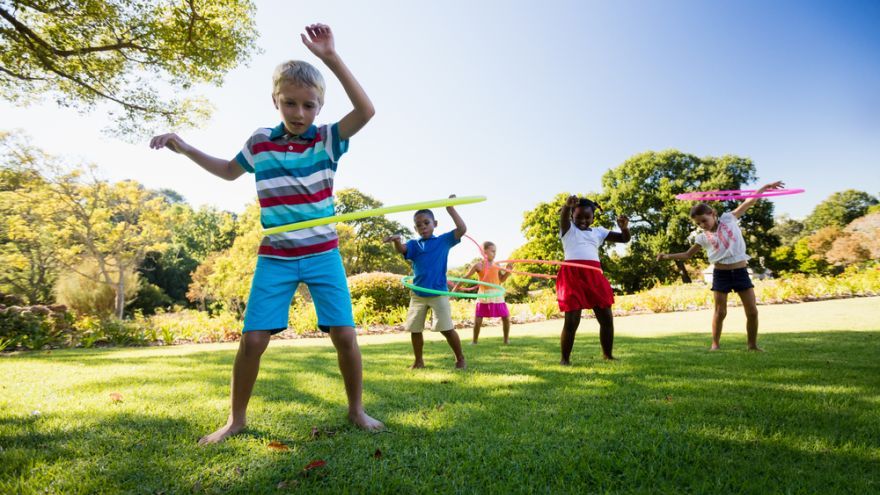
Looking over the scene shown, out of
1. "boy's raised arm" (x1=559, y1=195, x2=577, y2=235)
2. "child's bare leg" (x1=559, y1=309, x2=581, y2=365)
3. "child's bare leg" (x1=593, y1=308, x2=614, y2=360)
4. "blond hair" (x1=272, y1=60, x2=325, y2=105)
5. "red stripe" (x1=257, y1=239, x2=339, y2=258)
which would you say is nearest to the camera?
"blond hair" (x1=272, y1=60, x2=325, y2=105)

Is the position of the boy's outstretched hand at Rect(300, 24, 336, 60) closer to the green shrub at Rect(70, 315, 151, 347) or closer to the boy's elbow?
the boy's elbow

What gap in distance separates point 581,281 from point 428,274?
1.74m

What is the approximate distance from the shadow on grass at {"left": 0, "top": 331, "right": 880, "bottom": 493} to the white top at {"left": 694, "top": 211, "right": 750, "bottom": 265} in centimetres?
180

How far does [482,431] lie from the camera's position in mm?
2459

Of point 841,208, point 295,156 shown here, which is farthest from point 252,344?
point 841,208

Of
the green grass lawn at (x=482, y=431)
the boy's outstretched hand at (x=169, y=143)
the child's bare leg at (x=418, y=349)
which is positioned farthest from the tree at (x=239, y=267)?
the boy's outstretched hand at (x=169, y=143)

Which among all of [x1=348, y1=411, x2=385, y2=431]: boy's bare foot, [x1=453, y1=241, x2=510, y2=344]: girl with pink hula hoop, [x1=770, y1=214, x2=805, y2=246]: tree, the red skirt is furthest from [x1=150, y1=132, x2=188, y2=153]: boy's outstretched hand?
[x1=770, y1=214, x2=805, y2=246]: tree

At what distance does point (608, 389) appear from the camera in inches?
135

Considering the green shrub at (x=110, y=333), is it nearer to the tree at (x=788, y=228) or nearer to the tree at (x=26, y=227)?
the tree at (x=26, y=227)

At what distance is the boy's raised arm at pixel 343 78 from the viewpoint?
7.47 feet

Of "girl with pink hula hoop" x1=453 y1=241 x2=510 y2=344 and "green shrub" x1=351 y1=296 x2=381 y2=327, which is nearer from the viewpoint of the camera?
"girl with pink hula hoop" x1=453 y1=241 x2=510 y2=344

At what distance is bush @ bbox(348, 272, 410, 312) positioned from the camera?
47.2 ft

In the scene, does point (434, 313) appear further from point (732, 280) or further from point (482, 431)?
point (732, 280)

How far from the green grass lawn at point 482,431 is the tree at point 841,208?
57.9m
